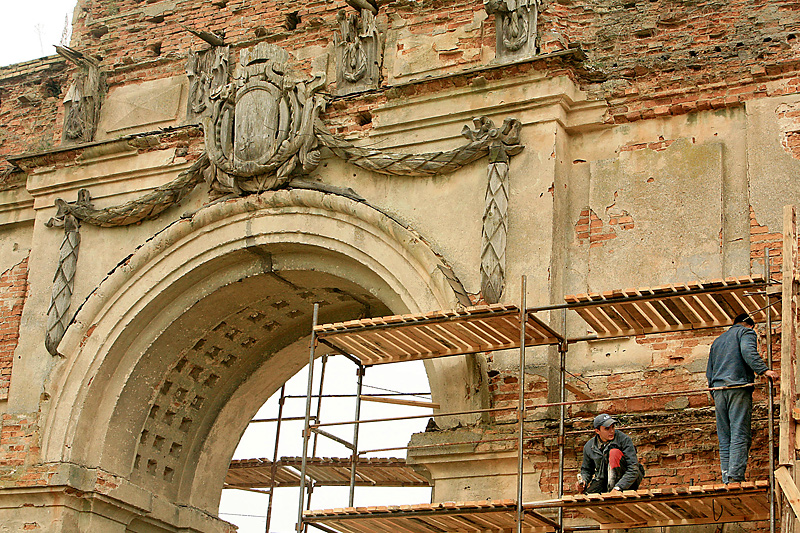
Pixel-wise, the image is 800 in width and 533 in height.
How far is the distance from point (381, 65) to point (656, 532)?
4826 mm

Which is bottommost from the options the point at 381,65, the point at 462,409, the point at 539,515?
the point at 539,515

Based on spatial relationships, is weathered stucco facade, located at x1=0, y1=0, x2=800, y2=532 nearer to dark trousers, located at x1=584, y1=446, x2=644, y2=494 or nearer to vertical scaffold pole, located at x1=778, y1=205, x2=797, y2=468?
dark trousers, located at x1=584, y1=446, x2=644, y2=494

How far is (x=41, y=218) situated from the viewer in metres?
12.1

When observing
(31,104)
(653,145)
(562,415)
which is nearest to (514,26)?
(653,145)

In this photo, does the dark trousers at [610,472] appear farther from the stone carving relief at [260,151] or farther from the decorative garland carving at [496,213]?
the stone carving relief at [260,151]

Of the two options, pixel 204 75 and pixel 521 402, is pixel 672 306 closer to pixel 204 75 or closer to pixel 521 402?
pixel 521 402

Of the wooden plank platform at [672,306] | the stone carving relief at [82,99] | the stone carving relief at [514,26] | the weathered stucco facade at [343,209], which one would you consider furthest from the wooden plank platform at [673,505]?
the stone carving relief at [82,99]

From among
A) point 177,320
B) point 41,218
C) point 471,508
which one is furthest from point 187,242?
point 471,508

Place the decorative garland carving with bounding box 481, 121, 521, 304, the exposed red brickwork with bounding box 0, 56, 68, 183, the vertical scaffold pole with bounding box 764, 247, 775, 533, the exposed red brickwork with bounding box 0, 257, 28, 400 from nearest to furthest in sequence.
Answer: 1. the vertical scaffold pole with bounding box 764, 247, 775, 533
2. the decorative garland carving with bounding box 481, 121, 521, 304
3. the exposed red brickwork with bounding box 0, 257, 28, 400
4. the exposed red brickwork with bounding box 0, 56, 68, 183

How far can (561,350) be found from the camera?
9258 millimetres

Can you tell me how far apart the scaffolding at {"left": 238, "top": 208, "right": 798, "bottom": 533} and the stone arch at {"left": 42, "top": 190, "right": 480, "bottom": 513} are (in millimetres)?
619

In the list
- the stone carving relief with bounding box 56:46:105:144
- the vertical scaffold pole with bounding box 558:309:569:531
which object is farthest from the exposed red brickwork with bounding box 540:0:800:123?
the stone carving relief with bounding box 56:46:105:144

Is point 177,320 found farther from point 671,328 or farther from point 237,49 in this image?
point 671,328

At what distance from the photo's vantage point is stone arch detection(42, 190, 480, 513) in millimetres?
10531
